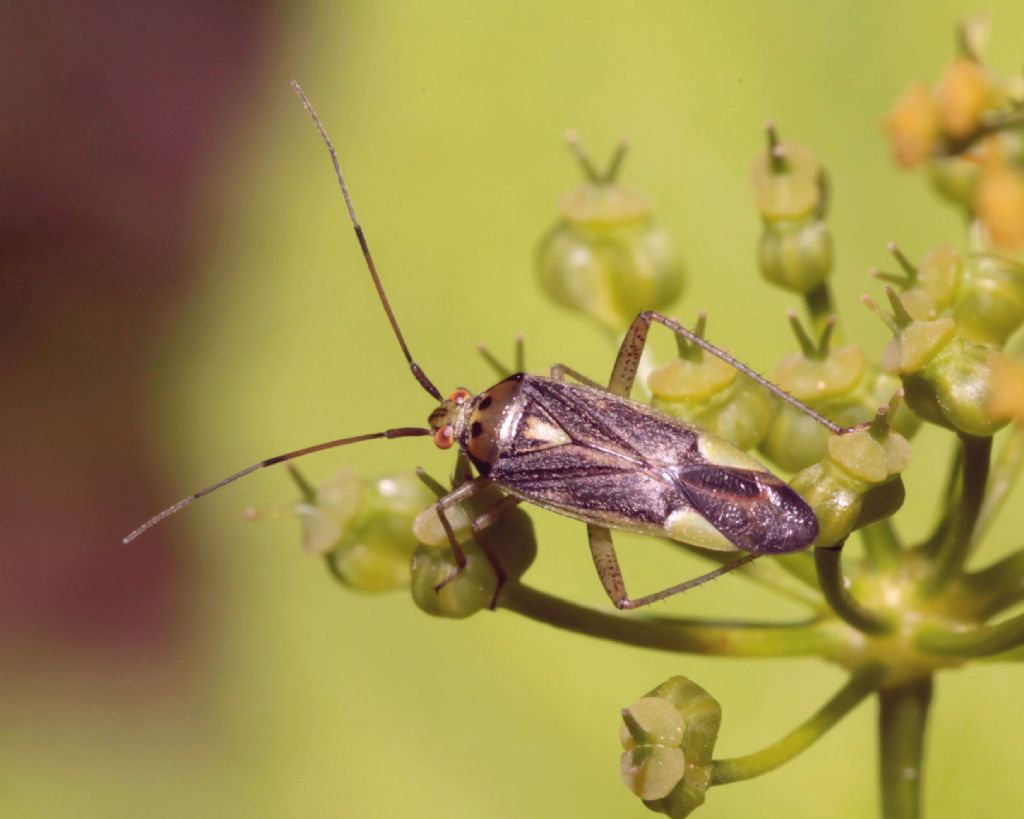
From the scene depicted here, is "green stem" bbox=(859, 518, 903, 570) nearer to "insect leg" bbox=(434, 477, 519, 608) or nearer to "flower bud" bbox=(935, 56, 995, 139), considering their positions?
"insect leg" bbox=(434, 477, 519, 608)

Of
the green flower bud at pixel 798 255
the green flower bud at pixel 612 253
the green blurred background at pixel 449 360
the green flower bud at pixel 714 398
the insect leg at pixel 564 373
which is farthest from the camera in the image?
the green blurred background at pixel 449 360

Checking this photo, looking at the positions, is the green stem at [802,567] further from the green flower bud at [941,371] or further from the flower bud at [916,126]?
the flower bud at [916,126]

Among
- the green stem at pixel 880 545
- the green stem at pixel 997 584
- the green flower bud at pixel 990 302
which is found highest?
the green flower bud at pixel 990 302

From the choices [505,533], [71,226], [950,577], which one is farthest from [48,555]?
[950,577]

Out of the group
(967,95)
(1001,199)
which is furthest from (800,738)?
(967,95)

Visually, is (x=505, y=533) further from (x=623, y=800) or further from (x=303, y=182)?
(x=303, y=182)

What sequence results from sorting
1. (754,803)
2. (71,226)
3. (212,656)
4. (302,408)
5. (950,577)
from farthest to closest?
(71,226)
(212,656)
(302,408)
(754,803)
(950,577)

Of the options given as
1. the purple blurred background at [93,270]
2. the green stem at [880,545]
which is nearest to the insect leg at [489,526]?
the green stem at [880,545]
